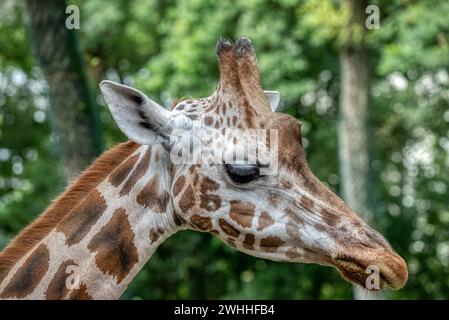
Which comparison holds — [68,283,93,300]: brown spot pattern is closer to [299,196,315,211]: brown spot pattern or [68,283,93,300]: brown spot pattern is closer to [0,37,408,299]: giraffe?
[0,37,408,299]: giraffe

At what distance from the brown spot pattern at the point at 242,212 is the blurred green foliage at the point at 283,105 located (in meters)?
11.1

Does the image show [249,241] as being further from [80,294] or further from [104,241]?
[80,294]

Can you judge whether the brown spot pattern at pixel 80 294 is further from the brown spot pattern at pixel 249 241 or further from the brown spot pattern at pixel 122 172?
the brown spot pattern at pixel 249 241

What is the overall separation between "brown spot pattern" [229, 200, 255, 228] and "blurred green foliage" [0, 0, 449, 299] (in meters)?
11.1

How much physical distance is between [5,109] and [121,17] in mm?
4922

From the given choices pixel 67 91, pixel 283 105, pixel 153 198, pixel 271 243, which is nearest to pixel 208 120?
pixel 153 198

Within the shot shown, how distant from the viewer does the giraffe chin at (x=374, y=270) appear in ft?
14.5

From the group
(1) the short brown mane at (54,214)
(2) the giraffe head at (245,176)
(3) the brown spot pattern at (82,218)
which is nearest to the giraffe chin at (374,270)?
(2) the giraffe head at (245,176)

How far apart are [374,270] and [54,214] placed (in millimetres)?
1857

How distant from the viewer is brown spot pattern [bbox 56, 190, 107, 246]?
16.4ft

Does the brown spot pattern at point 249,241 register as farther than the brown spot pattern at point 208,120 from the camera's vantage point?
No

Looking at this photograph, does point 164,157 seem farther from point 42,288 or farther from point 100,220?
point 42,288

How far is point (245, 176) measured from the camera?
483 cm
